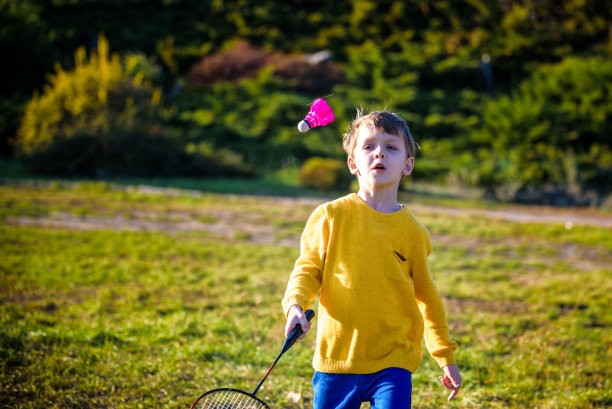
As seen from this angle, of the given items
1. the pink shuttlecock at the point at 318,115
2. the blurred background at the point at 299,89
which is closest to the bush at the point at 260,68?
the blurred background at the point at 299,89

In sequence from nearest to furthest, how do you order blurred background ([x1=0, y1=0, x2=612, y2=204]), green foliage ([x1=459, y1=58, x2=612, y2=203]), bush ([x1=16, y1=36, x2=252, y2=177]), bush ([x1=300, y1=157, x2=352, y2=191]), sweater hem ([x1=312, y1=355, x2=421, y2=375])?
1. sweater hem ([x1=312, y1=355, x2=421, y2=375])
2. bush ([x1=300, y1=157, x2=352, y2=191])
3. bush ([x1=16, y1=36, x2=252, y2=177])
4. blurred background ([x1=0, y1=0, x2=612, y2=204])
5. green foliage ([x1=459, y1=58, x2=612, y2=203])

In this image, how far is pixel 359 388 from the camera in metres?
2.03

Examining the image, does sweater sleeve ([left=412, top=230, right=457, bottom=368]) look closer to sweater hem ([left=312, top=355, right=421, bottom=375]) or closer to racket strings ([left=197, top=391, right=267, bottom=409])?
sweater hem ([left=312, top=355, right=421, bottom=375])

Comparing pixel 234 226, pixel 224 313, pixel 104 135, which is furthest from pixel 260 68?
pixel 224 313

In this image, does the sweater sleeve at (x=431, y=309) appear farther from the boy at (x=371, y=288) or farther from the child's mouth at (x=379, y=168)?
the child's mouth at (x=379, y=168)

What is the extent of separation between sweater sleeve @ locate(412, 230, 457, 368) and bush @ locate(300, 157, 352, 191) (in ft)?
37.2

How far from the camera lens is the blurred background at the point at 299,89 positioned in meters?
14.6

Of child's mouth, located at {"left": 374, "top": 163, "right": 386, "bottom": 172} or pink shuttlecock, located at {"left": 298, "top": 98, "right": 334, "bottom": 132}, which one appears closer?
child's mouth, located at {"left": 374, "top": 163, "right": 386, "bottom": 172}

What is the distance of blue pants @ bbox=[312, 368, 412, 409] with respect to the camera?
199cm

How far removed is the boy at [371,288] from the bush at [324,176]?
37.2 feet

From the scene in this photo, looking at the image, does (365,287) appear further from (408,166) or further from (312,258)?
(408,166)

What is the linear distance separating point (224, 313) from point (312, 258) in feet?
7.57

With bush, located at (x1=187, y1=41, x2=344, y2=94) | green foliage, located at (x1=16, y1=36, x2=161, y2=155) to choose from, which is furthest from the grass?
bush, located at (x1=187, y1=41, x2=344, y2=94)

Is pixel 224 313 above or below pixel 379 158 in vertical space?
below
